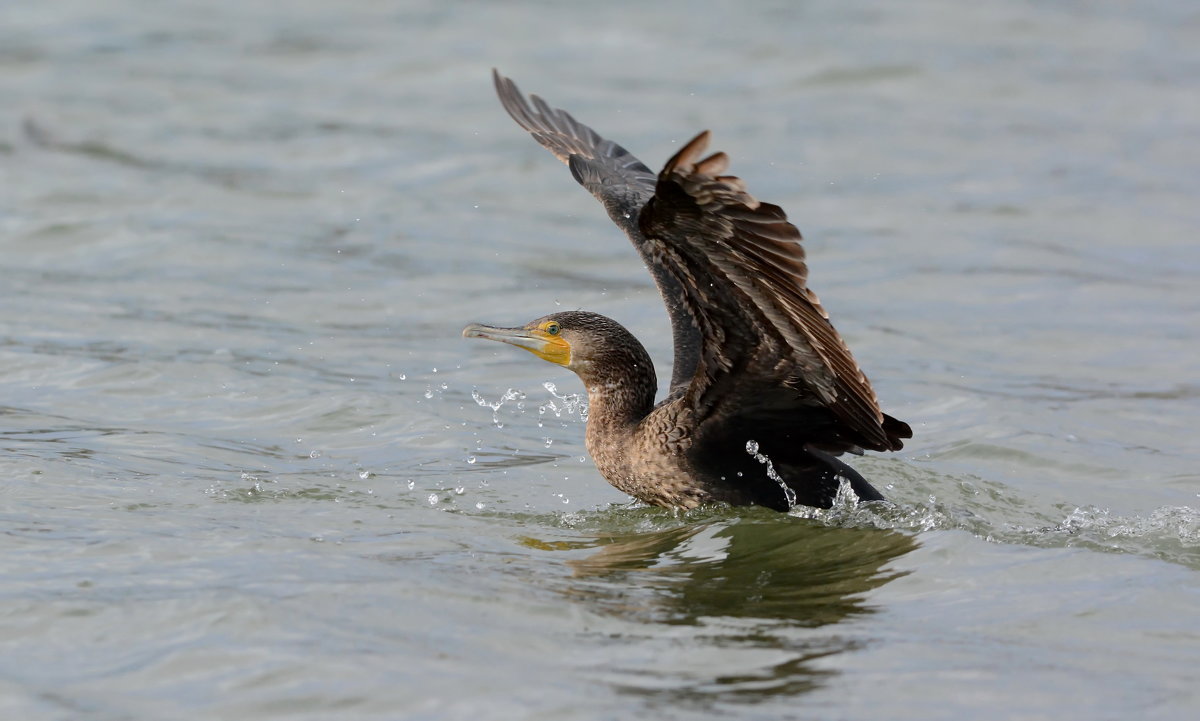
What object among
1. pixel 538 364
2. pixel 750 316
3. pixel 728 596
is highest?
pixel 750 316

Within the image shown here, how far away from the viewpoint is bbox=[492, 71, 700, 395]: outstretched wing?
22.7 feet

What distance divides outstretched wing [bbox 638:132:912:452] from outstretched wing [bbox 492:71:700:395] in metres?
0.56

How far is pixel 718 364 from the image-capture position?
5.88 m

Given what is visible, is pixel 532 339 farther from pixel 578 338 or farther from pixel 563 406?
pixel 563 406

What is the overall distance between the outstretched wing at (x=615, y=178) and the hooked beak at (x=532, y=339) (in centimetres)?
47

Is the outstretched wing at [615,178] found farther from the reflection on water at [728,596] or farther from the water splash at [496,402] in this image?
the water splash at [496,402]

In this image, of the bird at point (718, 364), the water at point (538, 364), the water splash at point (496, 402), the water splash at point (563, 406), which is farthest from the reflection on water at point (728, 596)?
the water splash at point (563, 406)

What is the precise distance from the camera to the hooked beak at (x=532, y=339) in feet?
22.1

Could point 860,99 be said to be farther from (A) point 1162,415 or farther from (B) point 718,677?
(B) point 718,677

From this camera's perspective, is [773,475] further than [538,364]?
No

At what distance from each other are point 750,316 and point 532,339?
1.51 meters

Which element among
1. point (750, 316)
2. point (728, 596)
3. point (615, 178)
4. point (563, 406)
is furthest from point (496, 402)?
point (728, 596)

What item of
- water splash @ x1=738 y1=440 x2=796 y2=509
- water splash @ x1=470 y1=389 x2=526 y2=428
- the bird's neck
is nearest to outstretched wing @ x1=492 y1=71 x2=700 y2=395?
the bird's neck

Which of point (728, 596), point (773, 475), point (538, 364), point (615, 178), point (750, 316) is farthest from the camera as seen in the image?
point (538, 364)
